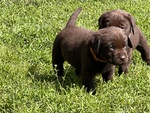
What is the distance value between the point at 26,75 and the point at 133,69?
5.44ft

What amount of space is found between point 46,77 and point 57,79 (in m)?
0.40

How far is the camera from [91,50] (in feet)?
18.0

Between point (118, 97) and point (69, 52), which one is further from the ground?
point (69, 52)

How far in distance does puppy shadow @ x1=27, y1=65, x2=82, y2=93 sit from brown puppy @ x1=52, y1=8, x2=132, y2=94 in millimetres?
138

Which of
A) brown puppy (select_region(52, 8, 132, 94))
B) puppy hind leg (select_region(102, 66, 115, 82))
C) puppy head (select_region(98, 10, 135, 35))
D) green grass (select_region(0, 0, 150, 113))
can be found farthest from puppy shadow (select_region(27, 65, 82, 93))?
puppy head (select_region(98, 10, 135, 35))

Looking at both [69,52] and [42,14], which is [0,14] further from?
[69,52]

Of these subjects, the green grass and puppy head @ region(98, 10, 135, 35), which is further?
puppy head @ region(98, 10, 135, 35)

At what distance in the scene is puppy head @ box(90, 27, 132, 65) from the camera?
204 inches

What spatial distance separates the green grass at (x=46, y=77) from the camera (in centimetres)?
509

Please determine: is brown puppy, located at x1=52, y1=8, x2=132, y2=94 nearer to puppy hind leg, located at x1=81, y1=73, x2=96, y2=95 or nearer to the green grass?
puppy hind leg, located at x1=81, y1=73, x2=96, y2=95

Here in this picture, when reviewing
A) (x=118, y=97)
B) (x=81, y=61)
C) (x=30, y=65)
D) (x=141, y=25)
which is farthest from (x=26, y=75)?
(x=141, y=25)

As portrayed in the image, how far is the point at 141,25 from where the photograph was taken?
8.56m

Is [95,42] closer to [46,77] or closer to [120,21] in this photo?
[120,21]

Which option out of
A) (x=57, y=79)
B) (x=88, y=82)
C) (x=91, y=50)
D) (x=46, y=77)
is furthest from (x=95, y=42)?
(x=46, y=77)
